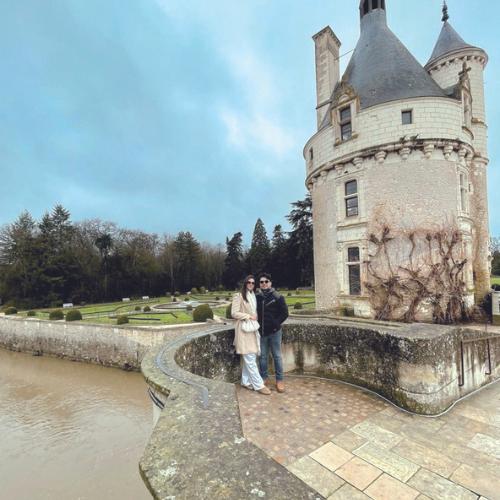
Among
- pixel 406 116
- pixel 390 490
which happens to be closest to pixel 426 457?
pixel 390 490

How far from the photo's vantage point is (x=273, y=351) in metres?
4.14

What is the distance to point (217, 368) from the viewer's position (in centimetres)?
428

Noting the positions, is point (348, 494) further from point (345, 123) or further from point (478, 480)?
point (345, 123)

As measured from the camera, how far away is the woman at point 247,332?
387cm

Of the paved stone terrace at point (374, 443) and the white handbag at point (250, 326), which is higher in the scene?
the white handbag at point (250, 326)

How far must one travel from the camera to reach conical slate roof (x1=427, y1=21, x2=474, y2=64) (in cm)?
1388

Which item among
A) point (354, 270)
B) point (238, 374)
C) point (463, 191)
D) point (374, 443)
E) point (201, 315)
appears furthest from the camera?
point (201, 315)

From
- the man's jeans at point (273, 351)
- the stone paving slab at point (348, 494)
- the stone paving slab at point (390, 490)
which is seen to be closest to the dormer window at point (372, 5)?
the man's jeans at point (273, 351)

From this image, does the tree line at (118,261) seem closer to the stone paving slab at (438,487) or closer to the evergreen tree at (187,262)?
the evergreen tree at (187,262)

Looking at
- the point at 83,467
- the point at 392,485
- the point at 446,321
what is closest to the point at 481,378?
the point at 392,485

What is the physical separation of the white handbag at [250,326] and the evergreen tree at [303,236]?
3439 cm

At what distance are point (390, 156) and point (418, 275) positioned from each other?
4719 mm

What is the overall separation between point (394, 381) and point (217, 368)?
249cm

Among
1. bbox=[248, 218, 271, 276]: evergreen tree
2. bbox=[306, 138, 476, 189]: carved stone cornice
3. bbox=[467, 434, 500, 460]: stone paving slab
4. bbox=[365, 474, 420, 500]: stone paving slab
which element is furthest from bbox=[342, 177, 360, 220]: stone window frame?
bbox=[248, 218, 271, 276]: evergreen tree
